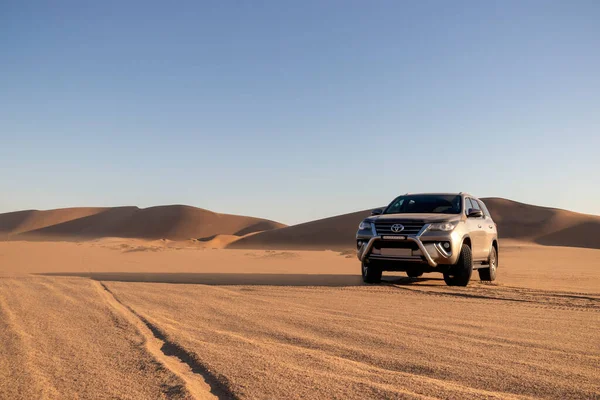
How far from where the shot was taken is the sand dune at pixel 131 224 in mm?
114875

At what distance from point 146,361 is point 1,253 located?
21.9m

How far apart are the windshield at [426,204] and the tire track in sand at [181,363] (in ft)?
22.8

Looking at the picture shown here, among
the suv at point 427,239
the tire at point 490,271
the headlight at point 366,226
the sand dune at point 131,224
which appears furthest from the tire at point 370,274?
the sand dune at point 131,224

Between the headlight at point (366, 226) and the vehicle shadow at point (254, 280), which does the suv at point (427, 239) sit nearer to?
the headlight at point (366, 226)

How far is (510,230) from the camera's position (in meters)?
70.9

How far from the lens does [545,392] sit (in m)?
3.65

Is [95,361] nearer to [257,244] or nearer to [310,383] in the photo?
[310,383]

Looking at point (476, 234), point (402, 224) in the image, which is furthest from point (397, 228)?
point (476, 234)

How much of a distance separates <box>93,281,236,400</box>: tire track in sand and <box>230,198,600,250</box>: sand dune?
181 ft

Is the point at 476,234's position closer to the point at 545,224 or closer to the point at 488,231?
the point at 488,231

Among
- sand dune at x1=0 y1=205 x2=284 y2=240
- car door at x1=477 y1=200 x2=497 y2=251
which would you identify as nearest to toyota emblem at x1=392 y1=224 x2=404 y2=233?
car door at x1=477 y1=200 x2=497 y2=251

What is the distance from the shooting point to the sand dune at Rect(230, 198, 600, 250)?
64625 millimetres

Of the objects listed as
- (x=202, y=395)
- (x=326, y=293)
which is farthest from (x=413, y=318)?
(x=202, y=395)

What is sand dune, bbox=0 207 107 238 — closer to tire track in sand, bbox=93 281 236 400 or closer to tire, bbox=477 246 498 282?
tire, bbox=477 246 498 282
